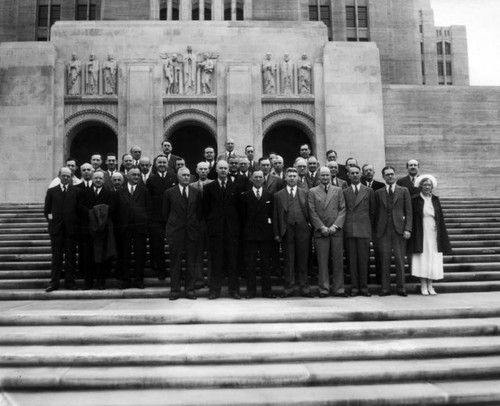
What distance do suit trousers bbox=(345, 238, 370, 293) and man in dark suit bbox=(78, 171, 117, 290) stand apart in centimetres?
440

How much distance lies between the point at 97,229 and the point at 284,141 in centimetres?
1497

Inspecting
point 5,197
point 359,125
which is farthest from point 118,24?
point 359,125

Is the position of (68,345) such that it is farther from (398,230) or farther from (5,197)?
(5,197)

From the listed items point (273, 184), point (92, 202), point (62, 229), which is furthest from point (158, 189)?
point (273, 184)

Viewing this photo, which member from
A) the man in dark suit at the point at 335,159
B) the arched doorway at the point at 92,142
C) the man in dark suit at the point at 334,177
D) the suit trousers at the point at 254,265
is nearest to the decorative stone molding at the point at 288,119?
the arched doorway at the point at 92,142

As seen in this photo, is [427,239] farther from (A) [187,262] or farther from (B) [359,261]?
(A) [187,262]

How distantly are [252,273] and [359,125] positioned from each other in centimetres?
1408

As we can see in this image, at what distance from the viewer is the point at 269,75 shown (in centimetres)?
2145

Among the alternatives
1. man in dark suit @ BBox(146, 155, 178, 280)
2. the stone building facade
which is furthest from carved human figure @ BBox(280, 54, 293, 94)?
man in dark suit @ BBox(146, 155, 178, 280)

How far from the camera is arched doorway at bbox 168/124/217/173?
22969mm

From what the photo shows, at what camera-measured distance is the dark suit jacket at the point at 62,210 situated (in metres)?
9.34

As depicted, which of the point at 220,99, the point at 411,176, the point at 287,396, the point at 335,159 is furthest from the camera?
the point at 220,99

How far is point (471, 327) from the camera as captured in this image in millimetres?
6895

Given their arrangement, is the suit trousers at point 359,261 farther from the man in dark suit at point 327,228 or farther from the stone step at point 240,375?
the stone step at point 240,375
